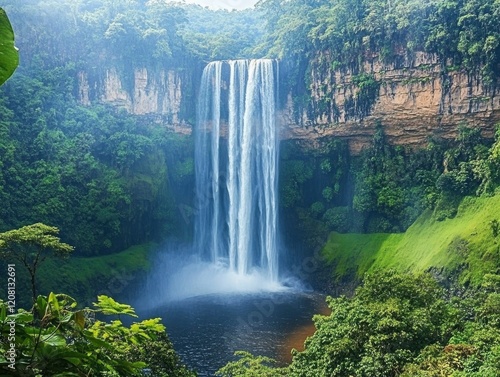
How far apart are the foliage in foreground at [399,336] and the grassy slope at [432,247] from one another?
8360mm

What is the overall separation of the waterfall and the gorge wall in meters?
1.48

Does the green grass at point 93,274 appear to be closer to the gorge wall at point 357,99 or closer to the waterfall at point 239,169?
the waterfall at point 239,169

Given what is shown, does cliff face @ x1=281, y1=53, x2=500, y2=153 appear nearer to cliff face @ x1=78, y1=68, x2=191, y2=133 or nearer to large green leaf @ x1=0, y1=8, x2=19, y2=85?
cliff face @ x1=78, y1=68, x2=191, y2=133

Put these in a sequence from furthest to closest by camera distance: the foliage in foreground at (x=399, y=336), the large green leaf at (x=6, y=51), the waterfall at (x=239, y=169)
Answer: the waterfall at (x=239, y=169) < the foliage in foreground at (x=399, y=336) < the large green leaf at (x=6, y=51)

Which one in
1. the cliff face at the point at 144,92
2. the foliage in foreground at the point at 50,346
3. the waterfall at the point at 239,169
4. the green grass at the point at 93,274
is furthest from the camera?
the cliff face at the point at 144,92

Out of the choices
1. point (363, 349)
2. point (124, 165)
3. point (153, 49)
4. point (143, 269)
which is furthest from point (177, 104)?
point (363, 349)

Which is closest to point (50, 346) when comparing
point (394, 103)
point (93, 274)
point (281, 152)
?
point (93, 274)

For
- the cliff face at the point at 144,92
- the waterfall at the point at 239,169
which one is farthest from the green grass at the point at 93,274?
the cliff face at the point at 144,92

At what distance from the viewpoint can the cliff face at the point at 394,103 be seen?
2956 centimetres

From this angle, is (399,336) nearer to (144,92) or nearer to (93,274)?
(93,274)

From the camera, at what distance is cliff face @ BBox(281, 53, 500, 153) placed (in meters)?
29.6

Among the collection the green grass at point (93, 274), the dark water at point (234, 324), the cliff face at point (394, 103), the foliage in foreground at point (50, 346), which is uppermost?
the cliff face at point (394, 103)

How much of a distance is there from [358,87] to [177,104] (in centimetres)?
1293

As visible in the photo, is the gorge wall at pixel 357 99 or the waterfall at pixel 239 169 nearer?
the gorge wall at pixel 357 99
